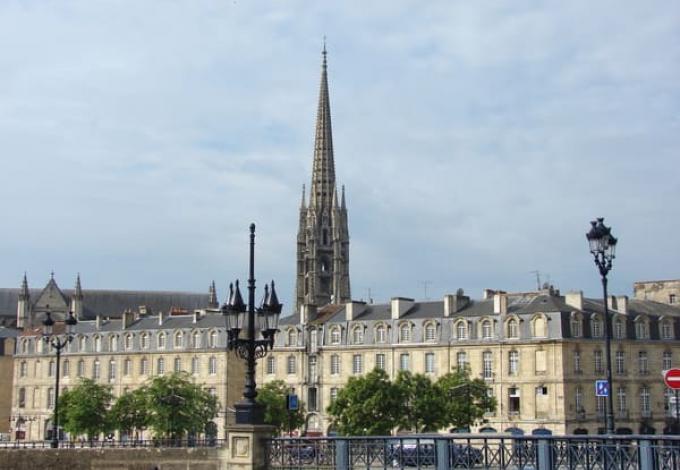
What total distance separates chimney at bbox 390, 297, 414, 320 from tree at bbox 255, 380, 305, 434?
8.78 m

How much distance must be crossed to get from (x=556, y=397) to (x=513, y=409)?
126 inches

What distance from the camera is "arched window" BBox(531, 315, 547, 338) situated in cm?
6381

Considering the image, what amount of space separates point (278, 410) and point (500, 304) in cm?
1507

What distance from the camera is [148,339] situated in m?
84.3

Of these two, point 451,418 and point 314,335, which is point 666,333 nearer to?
point 451,418

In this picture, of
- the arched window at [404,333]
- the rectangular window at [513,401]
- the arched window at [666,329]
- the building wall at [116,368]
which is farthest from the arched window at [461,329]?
the building wall at [116,368]

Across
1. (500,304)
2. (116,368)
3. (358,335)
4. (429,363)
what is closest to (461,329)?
(500,304)

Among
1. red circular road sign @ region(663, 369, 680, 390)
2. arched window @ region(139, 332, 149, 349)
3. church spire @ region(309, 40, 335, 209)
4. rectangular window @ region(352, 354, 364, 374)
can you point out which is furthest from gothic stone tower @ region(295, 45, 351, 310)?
red circular road sign @ region(663, 369, 680, 390)

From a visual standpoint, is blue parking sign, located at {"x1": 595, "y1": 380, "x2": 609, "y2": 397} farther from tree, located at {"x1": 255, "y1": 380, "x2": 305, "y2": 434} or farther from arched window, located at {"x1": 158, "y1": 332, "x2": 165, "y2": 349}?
arched window, located at {"x1": 158, "y1": 332, "x2": 165, "y2": 349}

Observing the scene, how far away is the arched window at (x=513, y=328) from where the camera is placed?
6497cm

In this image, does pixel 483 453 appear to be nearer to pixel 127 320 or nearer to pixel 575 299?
pixel 575 299

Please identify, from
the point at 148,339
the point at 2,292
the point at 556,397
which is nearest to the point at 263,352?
the point at 556,397

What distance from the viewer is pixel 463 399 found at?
61.3 meters

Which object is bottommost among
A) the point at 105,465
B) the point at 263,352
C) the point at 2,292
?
the point at 105,465
